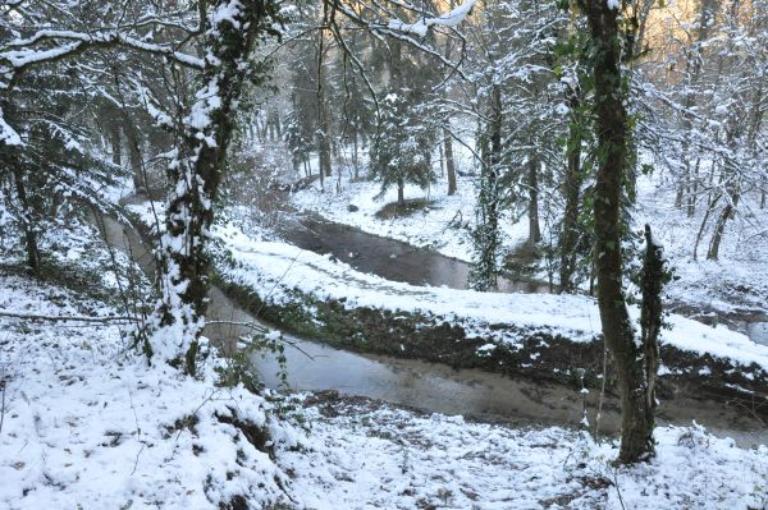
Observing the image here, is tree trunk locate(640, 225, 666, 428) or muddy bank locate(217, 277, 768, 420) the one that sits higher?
tree trunk locate(640, 225, 666, 428)

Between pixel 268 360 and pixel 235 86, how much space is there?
27.8ft

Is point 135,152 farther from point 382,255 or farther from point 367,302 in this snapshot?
point 382,255

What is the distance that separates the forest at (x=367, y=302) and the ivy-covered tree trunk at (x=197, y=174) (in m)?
0.02

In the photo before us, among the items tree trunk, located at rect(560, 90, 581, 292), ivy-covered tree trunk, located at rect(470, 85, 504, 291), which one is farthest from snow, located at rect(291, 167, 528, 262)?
tree trunk, located at rect(560, 90, 581, 292)

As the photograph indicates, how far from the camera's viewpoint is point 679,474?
14.7ft

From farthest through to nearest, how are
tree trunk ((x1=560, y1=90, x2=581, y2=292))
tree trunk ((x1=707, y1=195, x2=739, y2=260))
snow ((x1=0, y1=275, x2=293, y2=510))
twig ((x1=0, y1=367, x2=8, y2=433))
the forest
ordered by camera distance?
tree trunk ((x1=707, y1=195, x2=739, y2=260)) < tree trunk ((x1=560, y1=90, x2=581, y2=292)) < the forest < twig ((x1=0, y1=367, x2=8, y2=433)) < snow ((x1=0, y1=275, x2=293, y2=510))

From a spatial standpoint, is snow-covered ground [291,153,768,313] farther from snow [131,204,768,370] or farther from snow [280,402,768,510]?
snow [280,402,768,510]

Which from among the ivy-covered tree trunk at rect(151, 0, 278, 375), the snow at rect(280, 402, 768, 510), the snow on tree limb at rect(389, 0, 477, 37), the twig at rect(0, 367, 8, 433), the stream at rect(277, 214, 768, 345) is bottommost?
the stream at rect(277, 214, 768, 345)

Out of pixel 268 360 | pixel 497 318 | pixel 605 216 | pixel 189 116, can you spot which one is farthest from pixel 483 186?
pixel 189 116

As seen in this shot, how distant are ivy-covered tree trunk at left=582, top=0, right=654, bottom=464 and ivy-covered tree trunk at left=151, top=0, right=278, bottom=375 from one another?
2.85 meters

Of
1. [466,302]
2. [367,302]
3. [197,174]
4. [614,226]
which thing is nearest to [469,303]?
[466,302]

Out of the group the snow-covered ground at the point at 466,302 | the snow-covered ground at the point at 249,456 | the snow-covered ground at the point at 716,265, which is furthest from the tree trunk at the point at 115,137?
the snow-covered ground at the point at 716,265

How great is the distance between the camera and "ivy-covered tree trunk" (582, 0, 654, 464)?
3.82m

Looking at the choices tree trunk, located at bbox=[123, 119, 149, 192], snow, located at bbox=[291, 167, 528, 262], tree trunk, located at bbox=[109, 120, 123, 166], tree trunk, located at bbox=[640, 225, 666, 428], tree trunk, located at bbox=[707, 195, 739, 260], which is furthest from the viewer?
snow, located at bbox=[291, 167, 528, 262]
